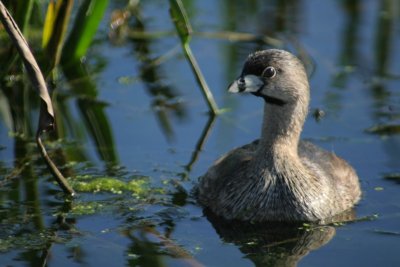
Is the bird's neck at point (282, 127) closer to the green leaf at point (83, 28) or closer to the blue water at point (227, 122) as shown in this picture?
the blue water at point (227, 122)

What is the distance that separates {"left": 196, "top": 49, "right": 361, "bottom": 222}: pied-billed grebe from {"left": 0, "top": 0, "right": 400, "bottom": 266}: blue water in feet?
0.80

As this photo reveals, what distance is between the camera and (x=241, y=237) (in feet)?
27.3

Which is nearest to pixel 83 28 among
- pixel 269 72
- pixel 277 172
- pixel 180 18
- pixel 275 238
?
pixel 180 18

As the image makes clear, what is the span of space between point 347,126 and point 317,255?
271cm

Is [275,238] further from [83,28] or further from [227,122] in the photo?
[83,28]

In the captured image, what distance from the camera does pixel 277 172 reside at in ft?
28.8

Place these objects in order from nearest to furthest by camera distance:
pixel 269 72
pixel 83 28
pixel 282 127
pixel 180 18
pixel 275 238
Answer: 1. pixel 275 238
2. pixel 269 72
3. pixel 282 127
4. pixel 180 18
5. pixel 83 28

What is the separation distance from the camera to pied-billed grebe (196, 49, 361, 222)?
8.59 m

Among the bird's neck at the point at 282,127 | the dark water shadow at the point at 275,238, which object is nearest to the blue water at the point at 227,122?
the dark water shadow at the point at 275,238

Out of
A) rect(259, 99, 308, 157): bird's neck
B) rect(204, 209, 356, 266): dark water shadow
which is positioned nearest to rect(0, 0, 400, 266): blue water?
rect(204, 209, 356, 266): dark water shadow

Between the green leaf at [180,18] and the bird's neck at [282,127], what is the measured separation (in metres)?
1.27

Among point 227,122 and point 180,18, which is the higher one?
point 180,18

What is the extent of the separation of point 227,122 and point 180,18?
1.38 metres

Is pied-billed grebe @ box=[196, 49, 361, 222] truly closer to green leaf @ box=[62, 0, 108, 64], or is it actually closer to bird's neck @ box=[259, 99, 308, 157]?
bird's neck @ box=[259, 99, 308, 157]
